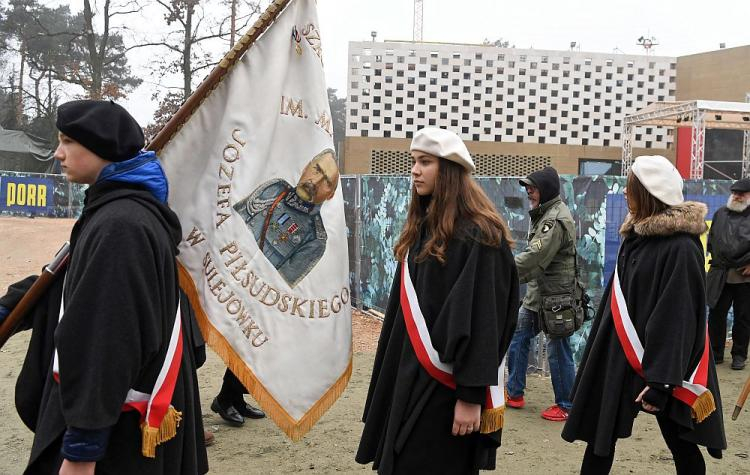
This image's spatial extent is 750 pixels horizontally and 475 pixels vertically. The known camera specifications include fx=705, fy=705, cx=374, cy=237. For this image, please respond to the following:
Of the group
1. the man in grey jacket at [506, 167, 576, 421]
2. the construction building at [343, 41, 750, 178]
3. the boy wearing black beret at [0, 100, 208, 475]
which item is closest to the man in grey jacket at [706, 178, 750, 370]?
the man in grey jacket at [506, 167, 576, 421]

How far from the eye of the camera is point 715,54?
102 feet

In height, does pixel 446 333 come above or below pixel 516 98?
below

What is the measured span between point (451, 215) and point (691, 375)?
1.52 meters

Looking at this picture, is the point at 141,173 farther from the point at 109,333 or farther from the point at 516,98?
the point at 516,98

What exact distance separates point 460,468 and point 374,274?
6717 millimetres

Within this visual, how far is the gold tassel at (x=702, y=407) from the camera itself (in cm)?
323

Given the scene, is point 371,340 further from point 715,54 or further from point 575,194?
point 715,54

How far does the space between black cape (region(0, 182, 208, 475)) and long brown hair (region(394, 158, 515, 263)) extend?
3.19 ft

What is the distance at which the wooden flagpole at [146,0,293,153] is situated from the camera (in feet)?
9.72

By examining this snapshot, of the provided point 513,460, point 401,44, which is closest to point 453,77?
point 401,44

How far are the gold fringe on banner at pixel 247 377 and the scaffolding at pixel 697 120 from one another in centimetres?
2349

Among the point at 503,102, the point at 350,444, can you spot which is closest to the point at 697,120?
the point at 503,102

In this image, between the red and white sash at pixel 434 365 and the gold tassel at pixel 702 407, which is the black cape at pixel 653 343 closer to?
the gold tassel at pixel 702 407

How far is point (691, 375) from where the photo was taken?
3342mm
